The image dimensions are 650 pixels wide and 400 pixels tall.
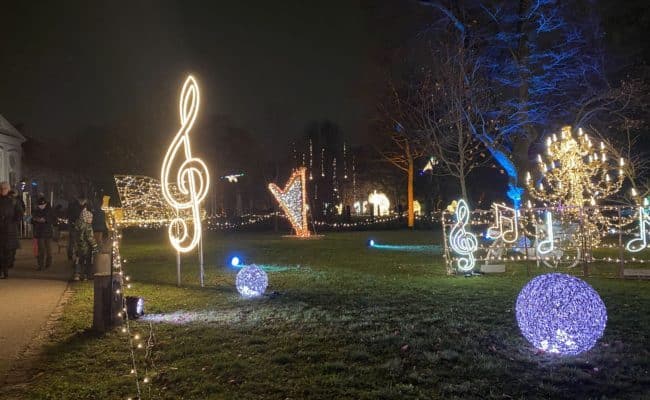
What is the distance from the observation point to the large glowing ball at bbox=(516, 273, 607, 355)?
5570 mm

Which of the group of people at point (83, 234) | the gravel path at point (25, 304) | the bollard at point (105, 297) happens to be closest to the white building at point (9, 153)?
the gravel path at point (25, 304)

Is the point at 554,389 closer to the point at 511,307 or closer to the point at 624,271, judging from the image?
the point at 511,307

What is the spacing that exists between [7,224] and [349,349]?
30.2 feet

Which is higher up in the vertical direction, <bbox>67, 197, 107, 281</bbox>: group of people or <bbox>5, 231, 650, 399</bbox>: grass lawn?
<bbox>67, 197, 107, 281</bbox>: group of people

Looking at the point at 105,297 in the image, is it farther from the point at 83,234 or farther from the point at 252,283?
the point at 83,234

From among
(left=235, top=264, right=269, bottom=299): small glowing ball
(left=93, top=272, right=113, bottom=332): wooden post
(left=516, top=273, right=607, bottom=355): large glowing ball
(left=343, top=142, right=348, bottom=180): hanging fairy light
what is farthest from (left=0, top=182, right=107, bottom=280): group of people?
(left=343, top=142, right=348, bottom=180): hanging fairy light

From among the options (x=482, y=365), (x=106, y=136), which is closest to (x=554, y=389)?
(x=482, y=365)

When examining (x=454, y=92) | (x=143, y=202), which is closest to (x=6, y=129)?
(x=143, y=202)

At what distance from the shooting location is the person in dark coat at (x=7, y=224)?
11.8 m

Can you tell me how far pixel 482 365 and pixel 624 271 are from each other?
7.72 m

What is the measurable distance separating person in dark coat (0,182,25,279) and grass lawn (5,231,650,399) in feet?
7.83

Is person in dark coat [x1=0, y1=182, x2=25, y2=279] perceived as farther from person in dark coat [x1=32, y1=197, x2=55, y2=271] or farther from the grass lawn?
the grass lawn

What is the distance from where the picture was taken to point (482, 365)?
220 inches

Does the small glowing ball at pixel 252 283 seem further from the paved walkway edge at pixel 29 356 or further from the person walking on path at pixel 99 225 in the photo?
the person walking on path at pixel 99 225
